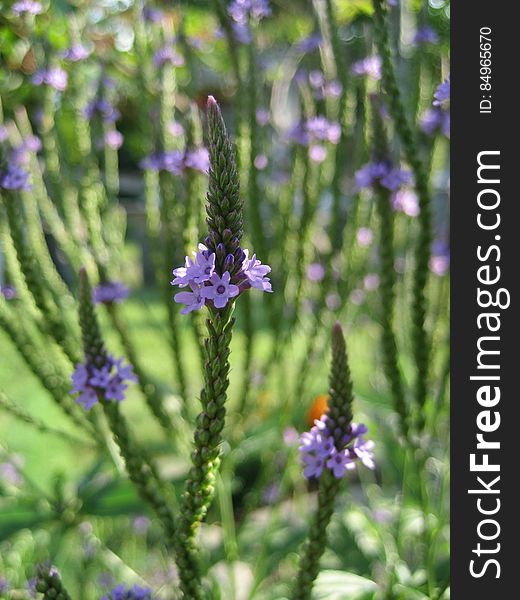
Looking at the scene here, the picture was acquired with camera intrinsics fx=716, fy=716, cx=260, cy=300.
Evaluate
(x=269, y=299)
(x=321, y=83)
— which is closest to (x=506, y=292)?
(x=269, y=299)

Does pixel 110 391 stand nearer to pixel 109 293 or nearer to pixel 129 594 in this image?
pixel 129 594

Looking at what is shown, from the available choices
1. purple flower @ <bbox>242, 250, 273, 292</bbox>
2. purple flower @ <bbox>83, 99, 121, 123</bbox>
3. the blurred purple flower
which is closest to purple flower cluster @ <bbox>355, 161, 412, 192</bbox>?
the blurred purple flower

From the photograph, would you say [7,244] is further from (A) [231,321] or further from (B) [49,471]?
(B) [49,471]

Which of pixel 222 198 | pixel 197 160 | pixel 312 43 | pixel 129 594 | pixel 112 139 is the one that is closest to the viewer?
pixel 222 198

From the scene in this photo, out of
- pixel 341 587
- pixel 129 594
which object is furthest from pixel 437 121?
pixel 129 594

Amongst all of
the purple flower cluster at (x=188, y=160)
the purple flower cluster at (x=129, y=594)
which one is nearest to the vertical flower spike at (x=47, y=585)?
the purple flower cluster at (x=129, y=594)

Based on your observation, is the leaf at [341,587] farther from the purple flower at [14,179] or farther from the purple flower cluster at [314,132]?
the purple flower cluster at [314,132]
